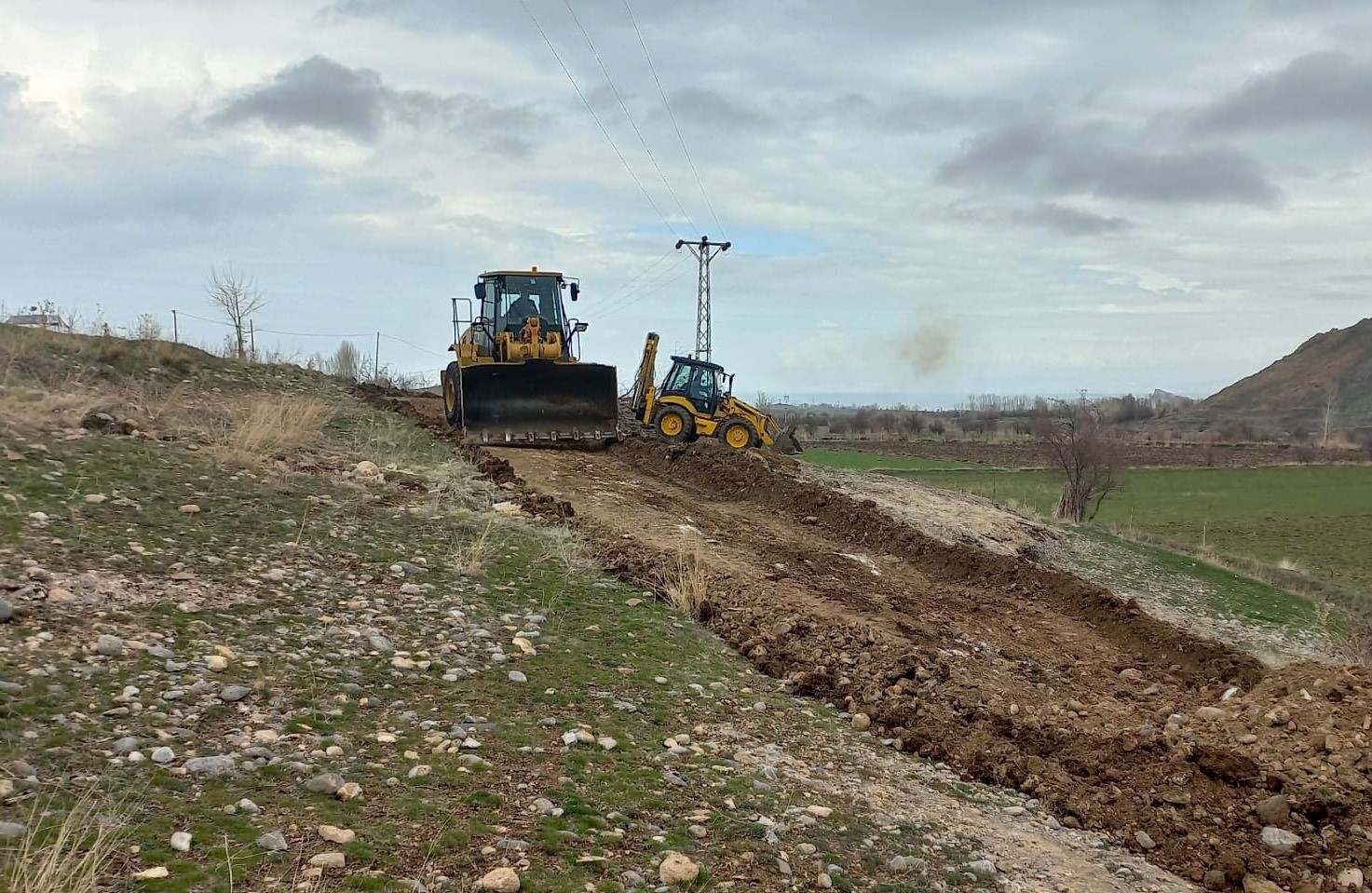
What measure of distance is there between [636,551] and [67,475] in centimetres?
484

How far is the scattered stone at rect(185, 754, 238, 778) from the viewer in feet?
11.5

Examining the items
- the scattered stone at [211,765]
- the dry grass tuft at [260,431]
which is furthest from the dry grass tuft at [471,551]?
the scattered stone at [211,765]

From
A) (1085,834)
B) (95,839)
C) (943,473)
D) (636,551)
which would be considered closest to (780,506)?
(636,551)

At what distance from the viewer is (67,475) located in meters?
7.55

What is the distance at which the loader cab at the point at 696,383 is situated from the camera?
24.7 m

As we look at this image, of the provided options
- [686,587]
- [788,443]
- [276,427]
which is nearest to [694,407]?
[788,443]

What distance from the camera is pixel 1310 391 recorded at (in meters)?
140

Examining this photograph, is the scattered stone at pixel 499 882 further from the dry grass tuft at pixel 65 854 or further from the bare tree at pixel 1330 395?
the bare tree at pixel 1330 395

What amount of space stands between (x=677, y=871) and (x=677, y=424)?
21.1 metres

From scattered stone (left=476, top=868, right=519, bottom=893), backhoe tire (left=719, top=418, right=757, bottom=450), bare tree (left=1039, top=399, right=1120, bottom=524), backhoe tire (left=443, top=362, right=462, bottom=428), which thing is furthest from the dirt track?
bare tree (left=1039, top=399, right=1120, bottom=524)

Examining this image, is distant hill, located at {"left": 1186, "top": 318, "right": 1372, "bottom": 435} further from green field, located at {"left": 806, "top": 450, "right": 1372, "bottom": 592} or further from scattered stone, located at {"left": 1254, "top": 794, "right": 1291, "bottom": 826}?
scattered stone, located at {"left": 1254, "top": 794, "right": 1291, "bottom": 826}

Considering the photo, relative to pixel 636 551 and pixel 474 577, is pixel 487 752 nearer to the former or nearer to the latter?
pixel 474 577

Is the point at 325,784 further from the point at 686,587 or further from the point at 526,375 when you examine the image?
the point at 526,375

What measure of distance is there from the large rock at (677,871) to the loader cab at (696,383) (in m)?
21.4
